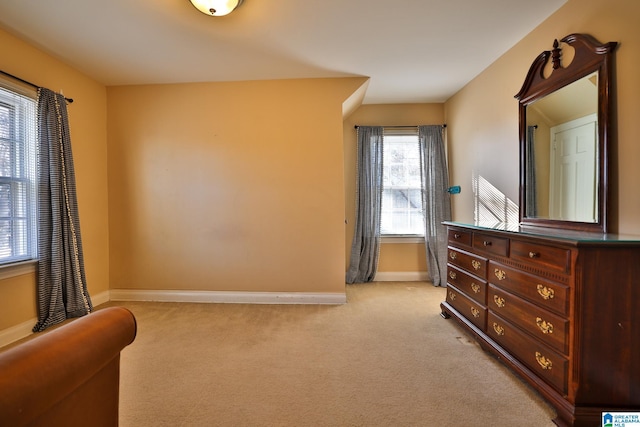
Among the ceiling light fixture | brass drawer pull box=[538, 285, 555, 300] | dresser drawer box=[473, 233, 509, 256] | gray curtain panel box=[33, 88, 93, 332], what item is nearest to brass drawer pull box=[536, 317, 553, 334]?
brass drawer pull box=[538, 285, 555, 300]

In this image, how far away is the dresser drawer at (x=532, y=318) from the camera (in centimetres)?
139

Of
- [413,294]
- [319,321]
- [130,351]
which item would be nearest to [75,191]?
[130,351]

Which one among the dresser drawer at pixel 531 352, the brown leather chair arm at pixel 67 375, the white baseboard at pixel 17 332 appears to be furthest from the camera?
the white baseboard at pixel 17 332

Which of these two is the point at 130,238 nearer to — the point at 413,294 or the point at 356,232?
the point at 356,232

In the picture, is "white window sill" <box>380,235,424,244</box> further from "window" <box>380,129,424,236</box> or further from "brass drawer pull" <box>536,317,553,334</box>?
"brass drawer pull" <box>536,317,553,334</box>

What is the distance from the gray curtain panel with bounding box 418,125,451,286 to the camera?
3730 mm

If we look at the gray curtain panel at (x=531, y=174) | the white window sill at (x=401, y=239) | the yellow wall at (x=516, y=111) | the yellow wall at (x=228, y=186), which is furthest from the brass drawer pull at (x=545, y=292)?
the white window sill at (x=401, y=239)

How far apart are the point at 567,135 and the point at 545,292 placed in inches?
45.2

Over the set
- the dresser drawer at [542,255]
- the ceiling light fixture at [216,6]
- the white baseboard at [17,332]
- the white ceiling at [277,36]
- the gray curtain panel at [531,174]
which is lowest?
the white baseboard at [17,332]

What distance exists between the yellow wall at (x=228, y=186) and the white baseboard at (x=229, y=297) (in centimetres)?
7

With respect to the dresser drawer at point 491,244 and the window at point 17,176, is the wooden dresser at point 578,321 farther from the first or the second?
the window at point 17,176

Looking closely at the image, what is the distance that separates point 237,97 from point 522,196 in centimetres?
300

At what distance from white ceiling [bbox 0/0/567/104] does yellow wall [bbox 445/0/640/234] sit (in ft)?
0.53

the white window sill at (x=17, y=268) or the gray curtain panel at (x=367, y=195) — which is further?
the gray curtain panel at (x=367, y=195)
